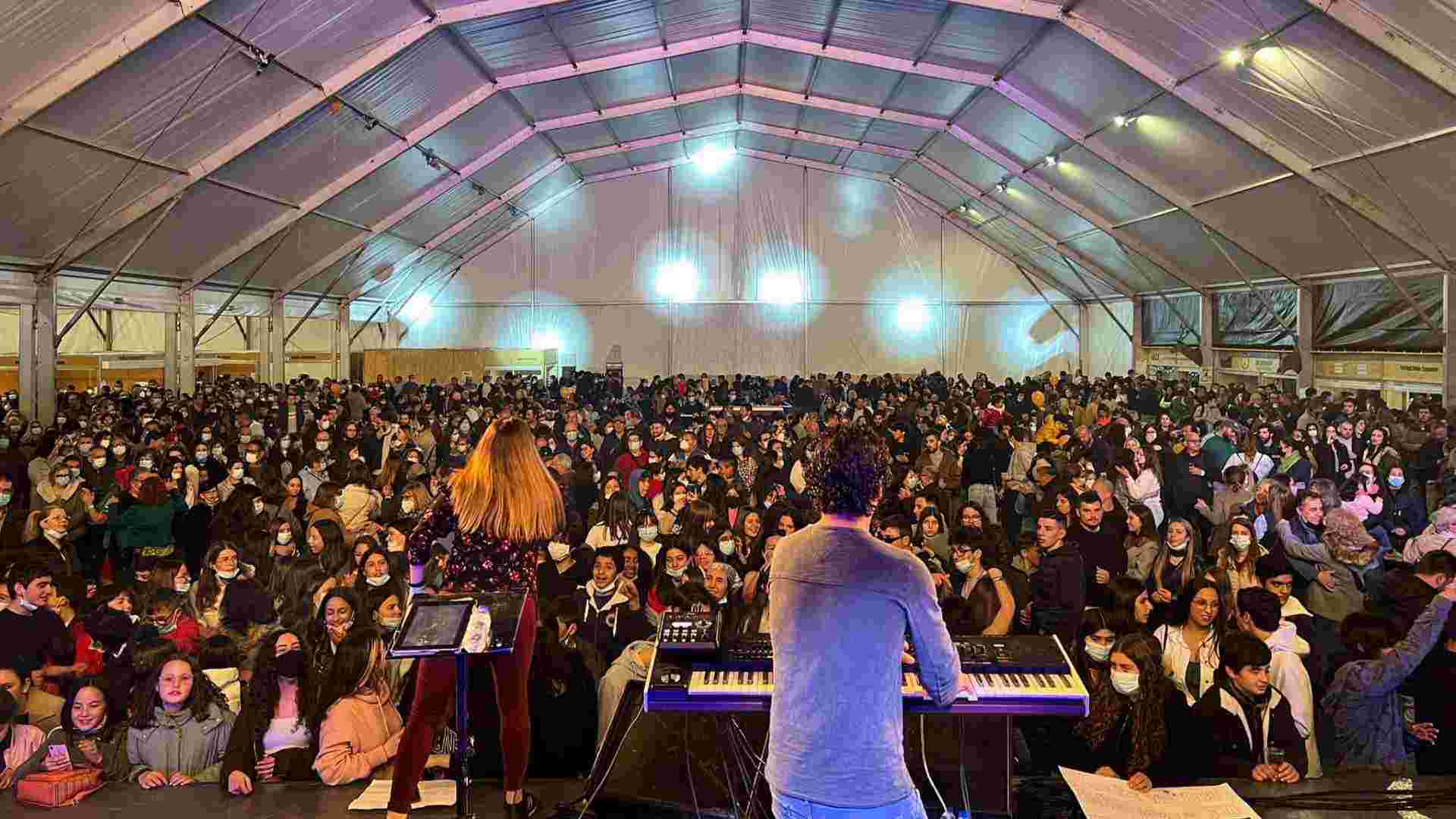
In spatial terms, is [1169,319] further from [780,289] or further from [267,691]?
[267,691]

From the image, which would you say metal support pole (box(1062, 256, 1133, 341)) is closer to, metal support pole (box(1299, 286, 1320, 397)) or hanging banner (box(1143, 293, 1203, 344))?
hanging banner (box(1143, 293, 1203, 344))

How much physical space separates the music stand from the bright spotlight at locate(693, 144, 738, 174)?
81.0ft

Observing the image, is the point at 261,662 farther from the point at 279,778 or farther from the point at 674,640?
the point at 674,640

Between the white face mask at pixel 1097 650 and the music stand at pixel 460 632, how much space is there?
2740mm

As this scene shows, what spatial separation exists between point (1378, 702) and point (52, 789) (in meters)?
5.80

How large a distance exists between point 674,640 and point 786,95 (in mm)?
17676

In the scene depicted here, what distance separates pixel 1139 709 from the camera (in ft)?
14.6

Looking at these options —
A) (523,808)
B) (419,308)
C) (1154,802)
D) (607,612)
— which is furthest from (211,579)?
(419,308)

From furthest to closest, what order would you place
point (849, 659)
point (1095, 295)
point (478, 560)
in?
point (1095, 295) < point (478, 560) < point (849, 659)

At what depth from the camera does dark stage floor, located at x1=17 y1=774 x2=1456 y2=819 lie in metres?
4.20

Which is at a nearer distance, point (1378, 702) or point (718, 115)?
point (1378, 702)

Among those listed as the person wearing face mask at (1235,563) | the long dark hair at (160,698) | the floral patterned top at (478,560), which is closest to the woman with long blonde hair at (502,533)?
the floral patterned top at (478,560)

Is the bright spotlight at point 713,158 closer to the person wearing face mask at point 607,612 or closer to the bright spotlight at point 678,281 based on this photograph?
the bright spotlight at point 678,281

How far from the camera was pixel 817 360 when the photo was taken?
91.2 feet
